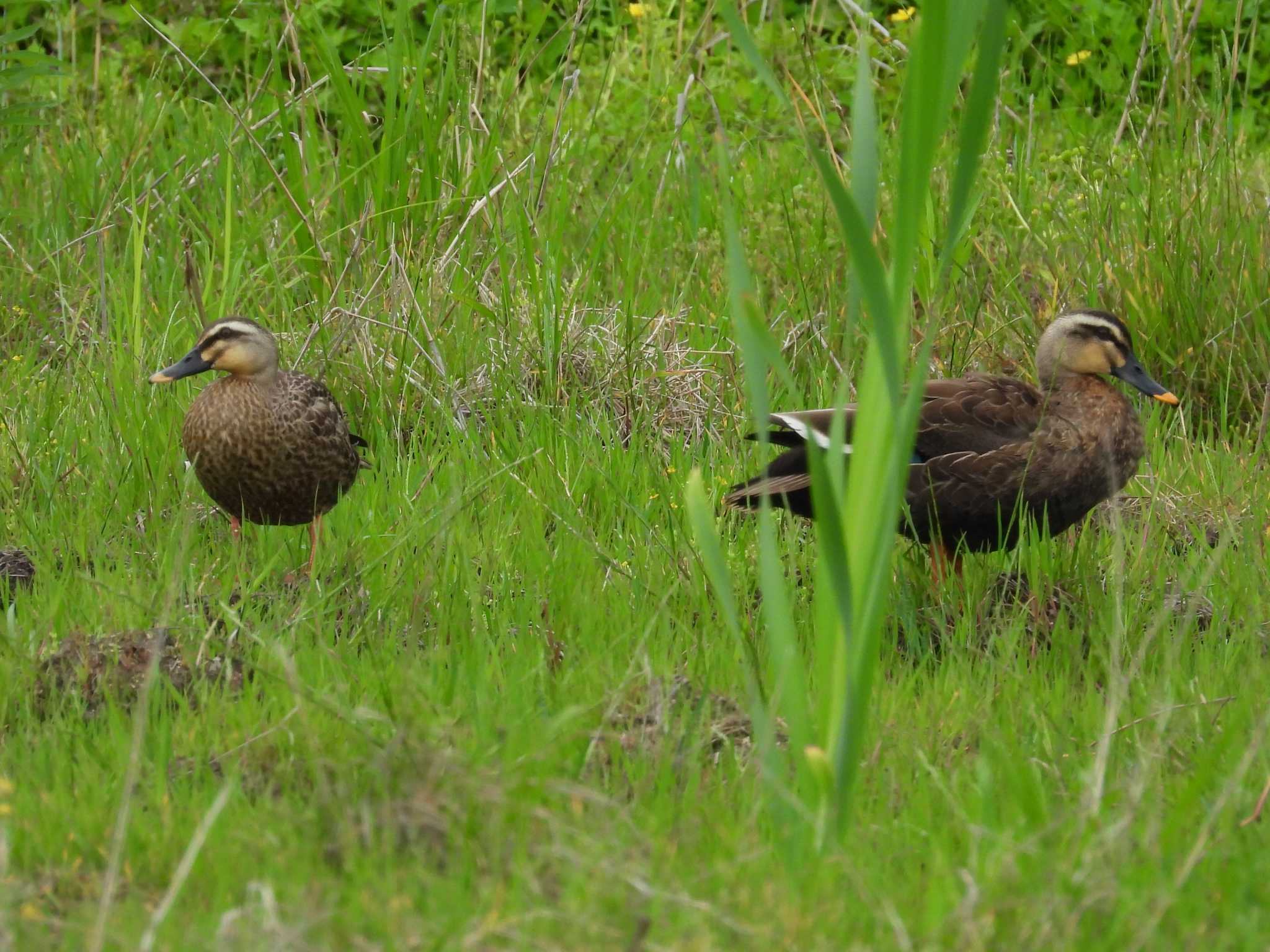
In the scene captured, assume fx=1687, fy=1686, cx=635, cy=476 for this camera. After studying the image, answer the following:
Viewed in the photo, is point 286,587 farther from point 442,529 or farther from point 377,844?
point 377,844

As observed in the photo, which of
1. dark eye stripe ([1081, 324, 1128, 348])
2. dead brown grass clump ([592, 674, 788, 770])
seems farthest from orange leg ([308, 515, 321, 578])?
dark eye stripe ([1081, 324, 1128, 348])

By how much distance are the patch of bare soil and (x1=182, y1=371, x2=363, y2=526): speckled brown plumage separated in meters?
1.38

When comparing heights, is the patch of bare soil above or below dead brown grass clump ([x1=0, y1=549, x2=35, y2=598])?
above

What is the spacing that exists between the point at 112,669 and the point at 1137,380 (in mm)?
3269

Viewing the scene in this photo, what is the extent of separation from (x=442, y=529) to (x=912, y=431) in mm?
1789

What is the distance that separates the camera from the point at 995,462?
4.82m

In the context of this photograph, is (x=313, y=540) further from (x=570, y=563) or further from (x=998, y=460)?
(x=998, y=460)

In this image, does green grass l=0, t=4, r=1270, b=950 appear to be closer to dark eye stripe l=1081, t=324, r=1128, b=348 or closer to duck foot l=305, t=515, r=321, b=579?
duck foot l=305, t=515, r=321, b=579

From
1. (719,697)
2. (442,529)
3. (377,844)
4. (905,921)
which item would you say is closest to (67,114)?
(442,529)

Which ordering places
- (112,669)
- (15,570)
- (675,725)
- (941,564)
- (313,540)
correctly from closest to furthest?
(675,725) < (112,669) < (15,570) < (941,564) < (313,540)

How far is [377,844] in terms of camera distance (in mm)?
2727

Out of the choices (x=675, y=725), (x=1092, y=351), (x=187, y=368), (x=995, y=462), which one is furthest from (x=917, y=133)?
(x=187, y=368)

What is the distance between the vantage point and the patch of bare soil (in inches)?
143

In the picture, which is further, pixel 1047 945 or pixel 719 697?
pixel 719 697
